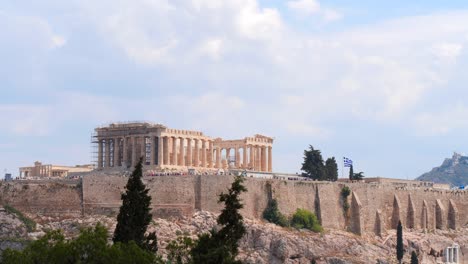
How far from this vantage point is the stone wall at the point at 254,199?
83438mm

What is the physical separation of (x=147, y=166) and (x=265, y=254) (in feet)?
48.4

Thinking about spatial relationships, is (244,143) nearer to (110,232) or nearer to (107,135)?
(107,135)

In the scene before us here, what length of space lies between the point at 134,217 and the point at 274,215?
105 ft

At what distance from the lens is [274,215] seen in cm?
8844

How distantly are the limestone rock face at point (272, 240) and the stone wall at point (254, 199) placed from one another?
122cm

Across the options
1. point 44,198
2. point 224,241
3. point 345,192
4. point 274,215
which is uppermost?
point 345,192

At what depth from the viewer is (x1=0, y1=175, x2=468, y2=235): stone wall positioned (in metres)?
83.4

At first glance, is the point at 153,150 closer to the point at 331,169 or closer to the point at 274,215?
the point at 274,215

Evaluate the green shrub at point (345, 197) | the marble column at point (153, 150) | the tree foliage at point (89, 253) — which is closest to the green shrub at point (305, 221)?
the green shrub at point (345, 197)

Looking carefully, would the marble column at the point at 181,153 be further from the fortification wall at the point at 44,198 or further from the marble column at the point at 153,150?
the fortification wall at the point at 44,198

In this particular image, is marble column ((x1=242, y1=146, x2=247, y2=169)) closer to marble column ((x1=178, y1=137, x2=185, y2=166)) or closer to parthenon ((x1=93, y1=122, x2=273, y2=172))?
parthenon ((x1=93, y1=122, x2=273, y2=172))

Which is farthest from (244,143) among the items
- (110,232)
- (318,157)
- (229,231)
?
(229,231)

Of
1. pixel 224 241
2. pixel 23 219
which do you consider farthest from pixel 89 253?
pixel 23 219

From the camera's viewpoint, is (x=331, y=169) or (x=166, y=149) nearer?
(x=166, y=149)
